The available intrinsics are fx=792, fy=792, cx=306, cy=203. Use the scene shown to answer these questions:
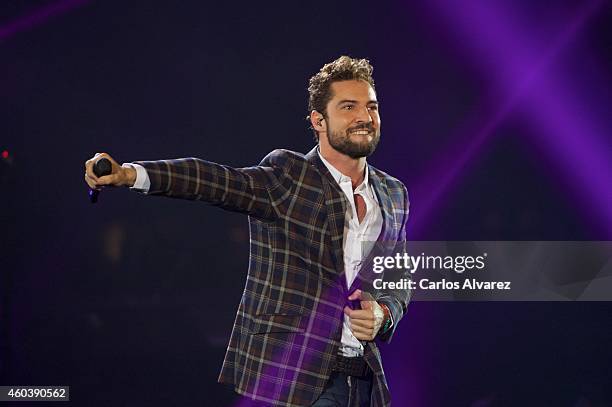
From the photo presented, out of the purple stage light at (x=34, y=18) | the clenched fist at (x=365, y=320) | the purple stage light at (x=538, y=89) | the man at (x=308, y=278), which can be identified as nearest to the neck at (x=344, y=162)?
the man at (x=308, y=278)

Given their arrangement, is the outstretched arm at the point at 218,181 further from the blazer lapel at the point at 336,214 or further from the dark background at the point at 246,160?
the dark background at the point at 246,160

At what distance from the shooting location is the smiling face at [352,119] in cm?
253

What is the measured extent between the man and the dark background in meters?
1.73

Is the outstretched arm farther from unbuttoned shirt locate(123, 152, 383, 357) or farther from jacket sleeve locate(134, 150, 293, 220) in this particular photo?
unbuttoned shirt locate(123, 152, 383, 357)

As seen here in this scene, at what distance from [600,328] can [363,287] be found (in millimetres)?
2430

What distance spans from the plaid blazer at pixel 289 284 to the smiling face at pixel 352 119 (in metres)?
0.13

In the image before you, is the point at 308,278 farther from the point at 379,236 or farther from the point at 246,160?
the point at 246,160

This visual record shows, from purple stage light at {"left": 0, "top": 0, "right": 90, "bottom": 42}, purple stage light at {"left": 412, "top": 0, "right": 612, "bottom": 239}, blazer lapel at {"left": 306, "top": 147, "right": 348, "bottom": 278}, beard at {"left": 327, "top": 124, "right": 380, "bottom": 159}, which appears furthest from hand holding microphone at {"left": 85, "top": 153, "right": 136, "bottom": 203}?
purple stage light at {"left": 412, "top": 0, "right": 612, "bottom": 239}

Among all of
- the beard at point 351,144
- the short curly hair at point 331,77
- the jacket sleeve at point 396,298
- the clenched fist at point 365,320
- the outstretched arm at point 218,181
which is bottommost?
the clenched fist at point 365,320

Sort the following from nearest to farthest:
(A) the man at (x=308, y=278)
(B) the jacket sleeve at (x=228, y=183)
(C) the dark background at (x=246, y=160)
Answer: (B) the jacket sleeve at (x=228, y=183), (A) the man at (x=308, y=278), (C) the dark background at (x=246, y=160)

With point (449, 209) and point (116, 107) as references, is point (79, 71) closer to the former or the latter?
point (116, 107)

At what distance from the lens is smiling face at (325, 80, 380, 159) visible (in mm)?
2533

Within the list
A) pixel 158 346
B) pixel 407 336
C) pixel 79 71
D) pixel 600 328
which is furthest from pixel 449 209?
pixel 79 71

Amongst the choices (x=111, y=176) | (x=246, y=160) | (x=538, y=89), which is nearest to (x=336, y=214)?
(x=111, y=176)
